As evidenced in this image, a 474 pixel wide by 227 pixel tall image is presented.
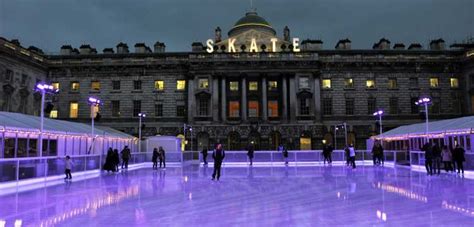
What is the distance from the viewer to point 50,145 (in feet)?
98.7

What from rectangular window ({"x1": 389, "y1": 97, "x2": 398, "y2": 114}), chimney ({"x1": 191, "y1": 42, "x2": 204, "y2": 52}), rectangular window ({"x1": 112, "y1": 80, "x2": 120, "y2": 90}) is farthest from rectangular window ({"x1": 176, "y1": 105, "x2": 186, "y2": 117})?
rectangular window ({"x1": 389, "y1": 97, "x2": 398, "y2": 114})

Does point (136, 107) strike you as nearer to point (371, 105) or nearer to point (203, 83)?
point (203, 83)

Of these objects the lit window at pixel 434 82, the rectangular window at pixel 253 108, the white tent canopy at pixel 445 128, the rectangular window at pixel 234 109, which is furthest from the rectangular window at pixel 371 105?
the rectangular window at pixel 234 109

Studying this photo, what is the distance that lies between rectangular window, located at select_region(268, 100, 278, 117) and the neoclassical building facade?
203mm

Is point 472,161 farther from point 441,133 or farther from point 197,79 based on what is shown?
point 197,79

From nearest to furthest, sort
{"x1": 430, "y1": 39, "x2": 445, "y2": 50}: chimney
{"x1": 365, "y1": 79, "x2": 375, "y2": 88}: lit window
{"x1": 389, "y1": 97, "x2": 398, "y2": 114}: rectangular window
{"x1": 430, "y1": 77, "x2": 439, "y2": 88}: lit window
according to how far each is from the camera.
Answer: {"x1": 389, "y1": 97, "x2": 398, "y2": 114}: rectangular window < {"x1": 430, "y1": 77, "x2": 439, "y2": 88}: lit window < {"x1": 365, "y1": 79, "x2": 375, "y2": 88}: lit window < {"x1": 430, "y1": 39, "x2": 445, "y2": 50}: chimney

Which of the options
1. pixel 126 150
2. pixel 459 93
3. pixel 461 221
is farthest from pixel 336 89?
pixel 461 221

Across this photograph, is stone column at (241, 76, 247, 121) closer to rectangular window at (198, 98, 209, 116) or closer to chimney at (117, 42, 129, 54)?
rectangular window at (198, 98, 209, 116)

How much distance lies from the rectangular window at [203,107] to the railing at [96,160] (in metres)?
16.2

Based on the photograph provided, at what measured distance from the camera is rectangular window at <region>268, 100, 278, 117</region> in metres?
57.5

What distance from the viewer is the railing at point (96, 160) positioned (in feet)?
55.2

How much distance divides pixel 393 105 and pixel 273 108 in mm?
16964

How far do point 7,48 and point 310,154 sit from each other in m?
36.8

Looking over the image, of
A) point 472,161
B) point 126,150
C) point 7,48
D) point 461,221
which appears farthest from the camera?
point 7,48
